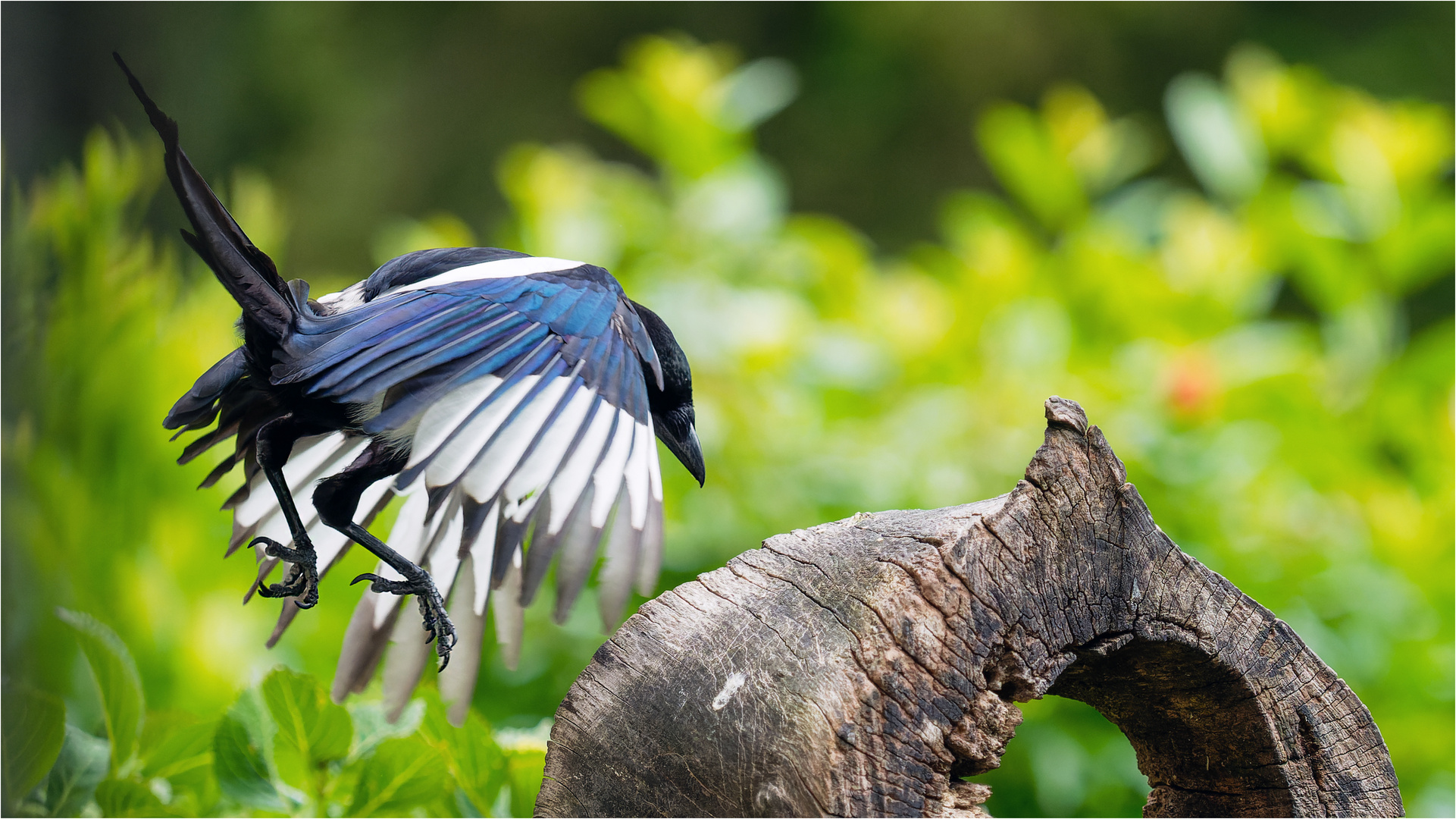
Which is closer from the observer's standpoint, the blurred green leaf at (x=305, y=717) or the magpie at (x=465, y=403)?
the magpie at (x=465, y=403)

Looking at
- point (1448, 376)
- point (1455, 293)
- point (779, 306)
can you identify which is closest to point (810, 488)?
point (779, 306)

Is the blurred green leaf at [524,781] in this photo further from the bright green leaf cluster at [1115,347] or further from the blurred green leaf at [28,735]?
the bright green leaf cluster at [1115,347]

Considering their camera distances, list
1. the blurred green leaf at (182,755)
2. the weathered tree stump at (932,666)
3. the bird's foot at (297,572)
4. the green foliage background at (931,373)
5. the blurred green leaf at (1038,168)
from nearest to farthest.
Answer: the weathered tree stump at (932,666)
the bird's foot at (297,572)
the blurred green leaf at (182,755)
the green foliage background at (931,373)
the blurred green leaf at (1038,168)

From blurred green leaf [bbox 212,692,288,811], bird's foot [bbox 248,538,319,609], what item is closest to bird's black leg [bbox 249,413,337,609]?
bird's foot [bbox 248,538,319,609]

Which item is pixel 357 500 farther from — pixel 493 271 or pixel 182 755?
pixel 182 755

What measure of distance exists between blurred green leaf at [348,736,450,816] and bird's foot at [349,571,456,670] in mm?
75

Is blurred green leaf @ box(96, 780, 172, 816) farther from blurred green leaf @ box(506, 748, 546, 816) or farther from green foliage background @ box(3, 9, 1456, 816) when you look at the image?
blurred green leaf @ box(506, 748, 546, 816)

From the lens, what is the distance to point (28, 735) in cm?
85

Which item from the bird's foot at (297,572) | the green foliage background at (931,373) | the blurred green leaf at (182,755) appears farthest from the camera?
the green foliage background at (931,373)

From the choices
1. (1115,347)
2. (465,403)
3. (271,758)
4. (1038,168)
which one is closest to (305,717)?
(271,758)

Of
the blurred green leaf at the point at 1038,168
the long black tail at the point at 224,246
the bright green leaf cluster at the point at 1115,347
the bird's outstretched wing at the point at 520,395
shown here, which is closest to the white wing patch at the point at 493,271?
the bird's outstretched wing at the point at 520,395

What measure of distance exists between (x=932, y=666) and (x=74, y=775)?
0.76 metres

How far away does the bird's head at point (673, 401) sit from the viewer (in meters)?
0.91

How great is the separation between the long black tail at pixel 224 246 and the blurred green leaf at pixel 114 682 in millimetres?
377
